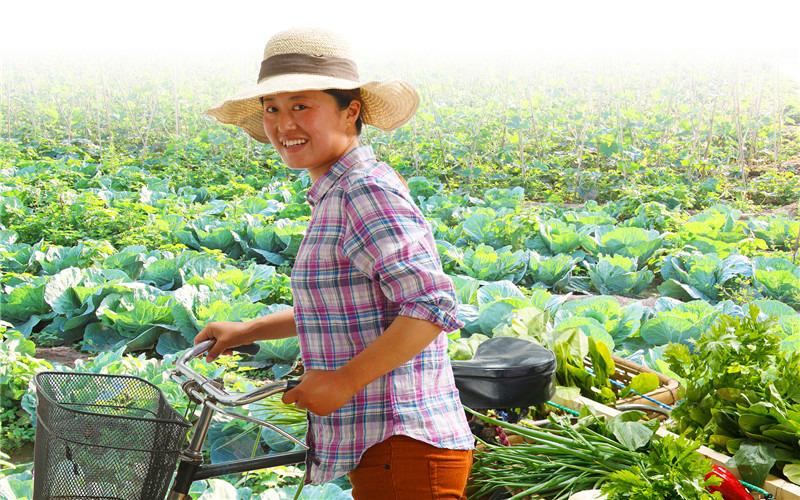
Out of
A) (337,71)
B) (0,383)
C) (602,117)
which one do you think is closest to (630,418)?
(337,71)

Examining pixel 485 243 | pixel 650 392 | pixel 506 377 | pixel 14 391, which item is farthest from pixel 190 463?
pixel 485 243

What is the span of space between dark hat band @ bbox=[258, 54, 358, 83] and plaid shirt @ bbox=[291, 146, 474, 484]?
0.16 meters

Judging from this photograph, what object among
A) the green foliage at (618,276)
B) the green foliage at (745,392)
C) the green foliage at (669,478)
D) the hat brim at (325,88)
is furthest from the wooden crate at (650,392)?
the green foliage at (618,276)

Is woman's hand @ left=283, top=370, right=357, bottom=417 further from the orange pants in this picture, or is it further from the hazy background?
the hazy background

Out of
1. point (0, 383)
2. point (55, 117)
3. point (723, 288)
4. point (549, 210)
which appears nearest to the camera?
point (0, 383)

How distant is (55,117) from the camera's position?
43.0 ft

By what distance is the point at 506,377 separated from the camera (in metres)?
2.07

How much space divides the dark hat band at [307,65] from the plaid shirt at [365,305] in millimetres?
156

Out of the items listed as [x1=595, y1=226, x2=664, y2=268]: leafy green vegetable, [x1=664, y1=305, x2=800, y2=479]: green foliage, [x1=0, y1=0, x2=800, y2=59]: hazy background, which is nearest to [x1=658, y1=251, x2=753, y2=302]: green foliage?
[x1=595, y1=226, x2=664, y2=268]: leafy green vegetable

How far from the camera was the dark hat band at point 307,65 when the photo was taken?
4.91 feet

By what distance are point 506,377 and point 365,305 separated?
0.75 meters

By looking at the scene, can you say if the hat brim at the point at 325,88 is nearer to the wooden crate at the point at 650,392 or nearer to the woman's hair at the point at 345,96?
the woman's hair at the point at 345,96

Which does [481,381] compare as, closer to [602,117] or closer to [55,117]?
[602,117]

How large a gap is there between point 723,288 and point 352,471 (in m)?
3.97
